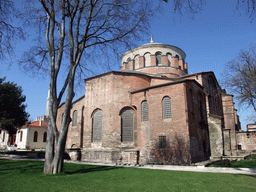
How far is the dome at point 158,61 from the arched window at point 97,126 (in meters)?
9.50

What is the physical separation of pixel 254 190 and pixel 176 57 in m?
21.7

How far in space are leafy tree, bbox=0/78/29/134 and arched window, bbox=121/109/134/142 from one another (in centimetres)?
1277

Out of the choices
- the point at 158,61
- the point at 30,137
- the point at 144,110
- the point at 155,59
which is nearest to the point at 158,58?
the point at 158,61

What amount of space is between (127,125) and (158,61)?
37.7 ft

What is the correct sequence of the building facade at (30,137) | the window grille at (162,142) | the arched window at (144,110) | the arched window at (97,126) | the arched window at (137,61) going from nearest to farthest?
the window grille at (162,142) < the arched window at (144,110) < the arched window at (97,126) < the arched window at (137,61) < the building facade at (30,137)

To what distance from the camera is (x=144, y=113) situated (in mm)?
17031

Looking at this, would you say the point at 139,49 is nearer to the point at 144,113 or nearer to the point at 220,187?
the point at 144,113

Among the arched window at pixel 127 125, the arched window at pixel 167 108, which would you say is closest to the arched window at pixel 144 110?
the arched window at pixel 127 125

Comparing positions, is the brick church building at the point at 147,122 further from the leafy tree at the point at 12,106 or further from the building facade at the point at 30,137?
the building facade at the point at 30,137

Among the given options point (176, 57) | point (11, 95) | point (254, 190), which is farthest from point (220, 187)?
point (11, 95)

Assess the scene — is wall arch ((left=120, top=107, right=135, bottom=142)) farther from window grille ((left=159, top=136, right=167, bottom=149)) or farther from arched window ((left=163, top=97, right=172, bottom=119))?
arched window ((left=163, top=97, right=172, bottom=119))

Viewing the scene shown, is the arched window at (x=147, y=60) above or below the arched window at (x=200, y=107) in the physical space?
above

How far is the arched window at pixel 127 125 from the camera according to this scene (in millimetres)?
17016

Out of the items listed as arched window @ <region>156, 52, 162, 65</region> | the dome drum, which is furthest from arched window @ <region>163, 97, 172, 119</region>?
arched window @ <region>156, 52, 162, 65</region>
